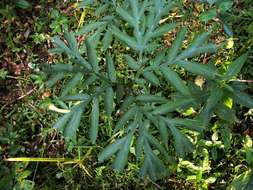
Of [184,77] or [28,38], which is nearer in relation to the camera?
[184,77]

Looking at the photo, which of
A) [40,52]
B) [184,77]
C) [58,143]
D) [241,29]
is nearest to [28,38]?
[40,52]

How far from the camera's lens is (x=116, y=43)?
2.60 metres

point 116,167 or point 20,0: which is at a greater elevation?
point 20,0

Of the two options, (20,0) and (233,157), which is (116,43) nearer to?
(20,0)

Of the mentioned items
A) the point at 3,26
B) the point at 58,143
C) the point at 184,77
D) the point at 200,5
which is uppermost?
the point at 200,5

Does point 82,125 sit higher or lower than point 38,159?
higher

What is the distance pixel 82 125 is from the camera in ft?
7.98

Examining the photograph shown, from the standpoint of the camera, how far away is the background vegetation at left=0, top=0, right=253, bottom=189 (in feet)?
7.45

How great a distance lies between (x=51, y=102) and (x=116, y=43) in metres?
0.54

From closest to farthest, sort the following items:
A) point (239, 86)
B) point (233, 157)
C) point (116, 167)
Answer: point (116, 167) < point (239, 86) < point (233, 157)

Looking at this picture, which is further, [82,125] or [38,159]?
[82,125]

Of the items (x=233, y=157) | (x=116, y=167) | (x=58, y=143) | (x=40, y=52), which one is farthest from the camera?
(x=40, y=52)

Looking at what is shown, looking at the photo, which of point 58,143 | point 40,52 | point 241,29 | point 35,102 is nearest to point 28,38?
point 40,52

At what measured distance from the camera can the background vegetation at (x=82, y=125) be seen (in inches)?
89.4
